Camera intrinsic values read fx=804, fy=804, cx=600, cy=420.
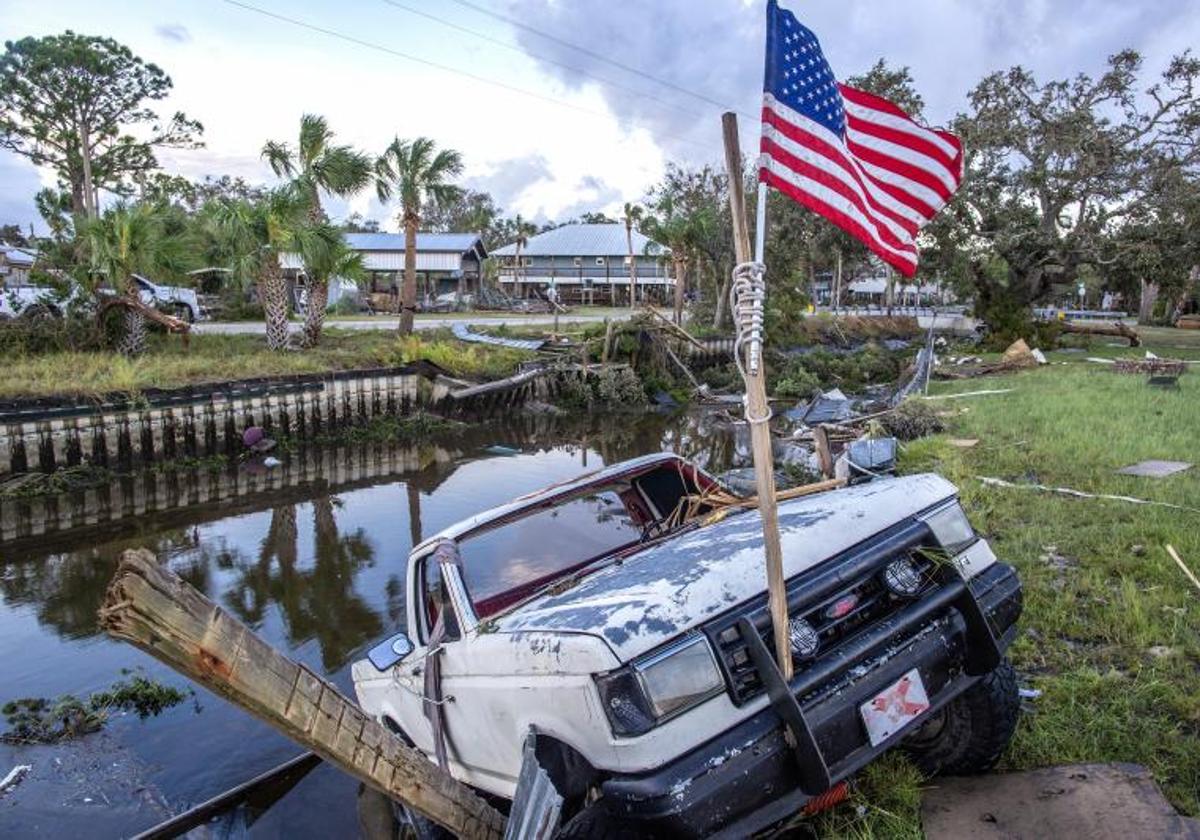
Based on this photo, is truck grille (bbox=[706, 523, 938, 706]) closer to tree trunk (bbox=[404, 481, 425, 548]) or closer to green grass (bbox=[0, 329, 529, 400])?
tree trunk (bbox=[404, 481, 425, 548])

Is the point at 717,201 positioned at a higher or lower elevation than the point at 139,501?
higher

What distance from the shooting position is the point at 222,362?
1802 cm

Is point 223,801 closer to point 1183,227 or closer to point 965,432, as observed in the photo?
point 965,432

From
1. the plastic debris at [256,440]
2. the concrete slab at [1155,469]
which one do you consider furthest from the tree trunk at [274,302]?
the concrete slab at [1155,469]

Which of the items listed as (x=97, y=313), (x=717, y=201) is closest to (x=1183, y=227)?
(x=717, y=201)

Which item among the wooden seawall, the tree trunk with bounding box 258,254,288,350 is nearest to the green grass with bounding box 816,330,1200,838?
the wooden seawall

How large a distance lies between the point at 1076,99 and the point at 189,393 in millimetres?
27240

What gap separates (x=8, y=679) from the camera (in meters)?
6.86

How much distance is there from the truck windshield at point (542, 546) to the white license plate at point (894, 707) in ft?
5.93

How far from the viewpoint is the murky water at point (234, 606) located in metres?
5.11

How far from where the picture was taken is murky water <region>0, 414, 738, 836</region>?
16.8ft

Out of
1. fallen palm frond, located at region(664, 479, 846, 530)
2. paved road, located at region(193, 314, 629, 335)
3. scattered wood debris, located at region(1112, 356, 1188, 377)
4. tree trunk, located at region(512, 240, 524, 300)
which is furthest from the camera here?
tree trunk, located at region(512, 240, 524, 300)

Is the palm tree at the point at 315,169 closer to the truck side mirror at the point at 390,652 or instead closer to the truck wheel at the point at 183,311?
the truck wheel at the point at 183,311

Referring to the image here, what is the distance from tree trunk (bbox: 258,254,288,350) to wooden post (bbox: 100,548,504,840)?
1877 centimetres
